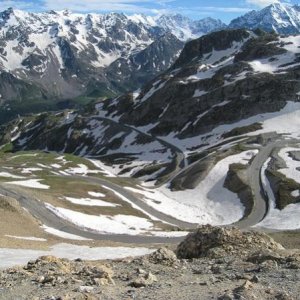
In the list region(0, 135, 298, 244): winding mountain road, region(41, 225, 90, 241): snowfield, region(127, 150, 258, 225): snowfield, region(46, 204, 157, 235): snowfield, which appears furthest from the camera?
region(127, 150, 258, 225): snowfield

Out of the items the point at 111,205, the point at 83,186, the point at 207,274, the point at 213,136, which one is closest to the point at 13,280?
the point at 207,274

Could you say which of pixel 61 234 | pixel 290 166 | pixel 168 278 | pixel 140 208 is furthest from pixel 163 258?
pixel 290 166

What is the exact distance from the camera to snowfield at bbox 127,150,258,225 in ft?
344

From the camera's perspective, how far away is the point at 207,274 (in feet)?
71.9

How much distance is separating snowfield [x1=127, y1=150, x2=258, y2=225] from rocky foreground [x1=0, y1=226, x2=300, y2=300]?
250 feet

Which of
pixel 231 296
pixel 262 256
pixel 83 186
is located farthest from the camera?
pixel 83 186

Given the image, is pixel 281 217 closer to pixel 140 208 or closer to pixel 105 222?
pixel 140 208

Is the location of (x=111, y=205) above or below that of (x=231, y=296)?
below

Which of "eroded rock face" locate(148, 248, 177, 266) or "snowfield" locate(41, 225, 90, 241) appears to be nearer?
"eroded rock face" locate(148, 248, 177, 266)

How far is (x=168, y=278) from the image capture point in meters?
21.1

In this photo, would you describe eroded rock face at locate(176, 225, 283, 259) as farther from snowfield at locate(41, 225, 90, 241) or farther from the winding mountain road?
the winding mountain road

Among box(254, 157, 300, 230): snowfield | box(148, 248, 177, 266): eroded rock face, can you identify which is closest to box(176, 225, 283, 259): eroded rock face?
box(148, 248, 177, 266): eroded rock face

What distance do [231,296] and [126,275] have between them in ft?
19.1

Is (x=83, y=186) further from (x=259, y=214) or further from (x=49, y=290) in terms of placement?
(x=49, y=290)
